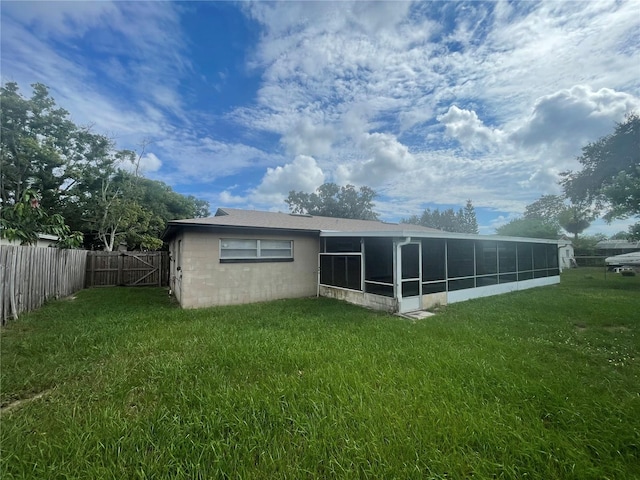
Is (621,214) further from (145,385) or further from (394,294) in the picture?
(145,385)

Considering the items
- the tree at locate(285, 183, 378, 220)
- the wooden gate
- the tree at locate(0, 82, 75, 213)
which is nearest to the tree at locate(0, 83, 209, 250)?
the tree at locate(0, 82, 75, 213)

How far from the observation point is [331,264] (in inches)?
377

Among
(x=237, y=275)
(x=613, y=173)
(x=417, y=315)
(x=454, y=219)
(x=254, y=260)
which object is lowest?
(x=417, y=315)

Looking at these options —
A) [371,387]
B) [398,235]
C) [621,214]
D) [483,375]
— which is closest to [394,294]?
[398,235]

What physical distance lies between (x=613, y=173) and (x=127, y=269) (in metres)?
33.2

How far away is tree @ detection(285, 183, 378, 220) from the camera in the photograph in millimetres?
33594

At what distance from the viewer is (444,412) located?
8.82ft

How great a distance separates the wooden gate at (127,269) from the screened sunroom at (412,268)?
882cm

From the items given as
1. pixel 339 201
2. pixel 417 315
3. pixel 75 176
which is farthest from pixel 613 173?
pixel 75 176

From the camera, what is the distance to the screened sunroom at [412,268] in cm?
772

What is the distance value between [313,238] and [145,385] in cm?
735

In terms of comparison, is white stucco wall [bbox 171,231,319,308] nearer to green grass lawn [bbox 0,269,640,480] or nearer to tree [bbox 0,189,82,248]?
green grass lawn [bbox 0,269,640,480]

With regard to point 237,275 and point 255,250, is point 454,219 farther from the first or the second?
point 237,275

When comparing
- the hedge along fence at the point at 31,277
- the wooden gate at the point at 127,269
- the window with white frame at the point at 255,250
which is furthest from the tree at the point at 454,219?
the hedge along fence at the point at 31,277
